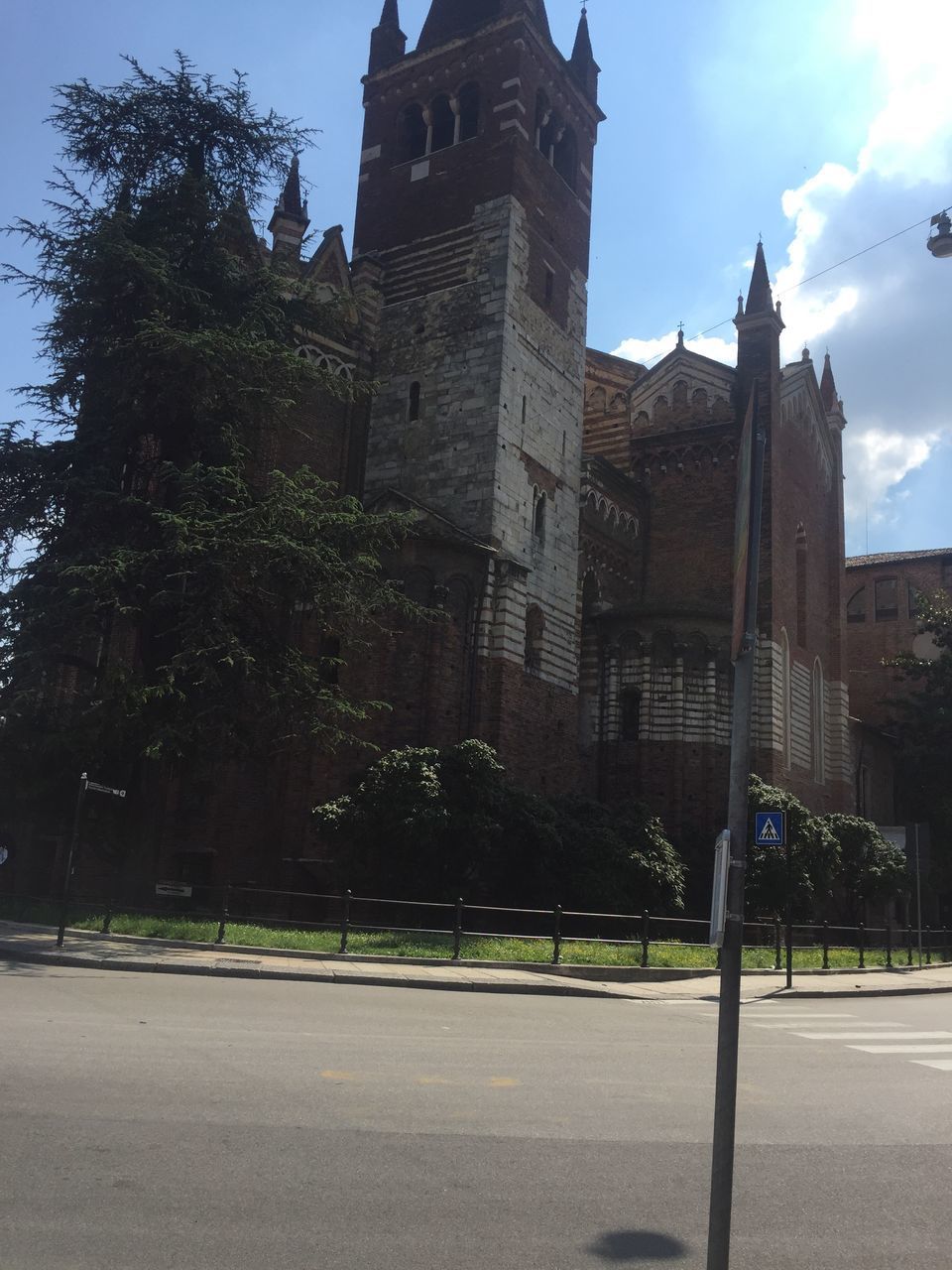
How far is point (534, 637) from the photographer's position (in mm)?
31000

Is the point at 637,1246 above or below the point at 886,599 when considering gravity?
below

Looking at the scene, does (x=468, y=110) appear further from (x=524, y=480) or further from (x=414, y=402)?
(x=524, y=480)

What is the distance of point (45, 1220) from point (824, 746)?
3850 cm

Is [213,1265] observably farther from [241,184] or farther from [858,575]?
[858,575]

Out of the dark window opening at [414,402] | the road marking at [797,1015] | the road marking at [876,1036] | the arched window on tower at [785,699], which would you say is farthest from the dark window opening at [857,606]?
the road marking at [876,1036]

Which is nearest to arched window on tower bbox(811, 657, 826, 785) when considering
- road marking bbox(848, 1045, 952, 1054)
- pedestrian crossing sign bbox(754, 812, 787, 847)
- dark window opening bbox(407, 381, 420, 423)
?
dark window opening bbox(407, 381, 420, 423)

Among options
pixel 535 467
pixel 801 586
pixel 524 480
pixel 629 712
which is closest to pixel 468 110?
pixel 535 467

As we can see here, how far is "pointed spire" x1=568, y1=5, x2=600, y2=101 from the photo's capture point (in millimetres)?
36719

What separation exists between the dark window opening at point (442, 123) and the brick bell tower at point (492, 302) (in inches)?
2.2

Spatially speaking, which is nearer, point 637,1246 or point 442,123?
point 637,1246

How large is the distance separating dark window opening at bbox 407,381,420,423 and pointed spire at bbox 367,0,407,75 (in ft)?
41.0

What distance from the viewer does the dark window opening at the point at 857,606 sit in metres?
57.2

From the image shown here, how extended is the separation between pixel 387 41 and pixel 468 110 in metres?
5.56

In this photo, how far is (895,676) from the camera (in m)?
52.6
